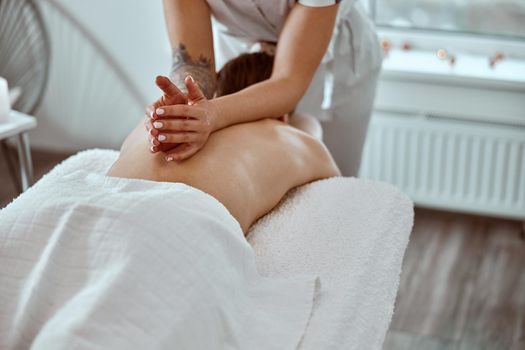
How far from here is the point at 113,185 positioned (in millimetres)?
1564

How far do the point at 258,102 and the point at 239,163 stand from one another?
0.26 meters

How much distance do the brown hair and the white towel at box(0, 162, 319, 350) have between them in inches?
25.7

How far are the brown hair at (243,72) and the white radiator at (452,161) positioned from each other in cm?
111

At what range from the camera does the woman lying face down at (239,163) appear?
5.59 ft

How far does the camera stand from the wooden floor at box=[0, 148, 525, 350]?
2646mm

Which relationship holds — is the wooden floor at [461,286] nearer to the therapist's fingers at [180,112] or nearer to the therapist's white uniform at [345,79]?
the therapist's white uniform at [345,79]

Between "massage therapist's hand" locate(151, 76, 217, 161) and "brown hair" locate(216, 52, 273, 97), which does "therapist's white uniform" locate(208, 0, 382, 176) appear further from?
"massage therapist's hand" locate(151, 76, 217, 161)

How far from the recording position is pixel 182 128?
174 cm

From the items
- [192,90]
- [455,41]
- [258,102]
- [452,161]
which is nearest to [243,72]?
[258,102]

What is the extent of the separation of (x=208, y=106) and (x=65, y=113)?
2173 millimetres

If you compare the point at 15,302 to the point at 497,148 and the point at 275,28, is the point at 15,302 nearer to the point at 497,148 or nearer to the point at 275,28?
the point at 275,28

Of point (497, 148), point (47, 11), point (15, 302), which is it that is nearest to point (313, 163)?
point (15, 302)

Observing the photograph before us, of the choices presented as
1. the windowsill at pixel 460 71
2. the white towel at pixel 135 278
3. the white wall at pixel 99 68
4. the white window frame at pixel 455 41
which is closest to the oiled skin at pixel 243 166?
the white towel at pixel 135 278

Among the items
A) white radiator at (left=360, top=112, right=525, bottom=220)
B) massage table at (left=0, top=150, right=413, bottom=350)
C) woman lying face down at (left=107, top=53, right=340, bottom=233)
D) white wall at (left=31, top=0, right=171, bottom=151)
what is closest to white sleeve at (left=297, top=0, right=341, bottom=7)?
woman lying face down at (left=107, top=53, right=340, bottom=233)
